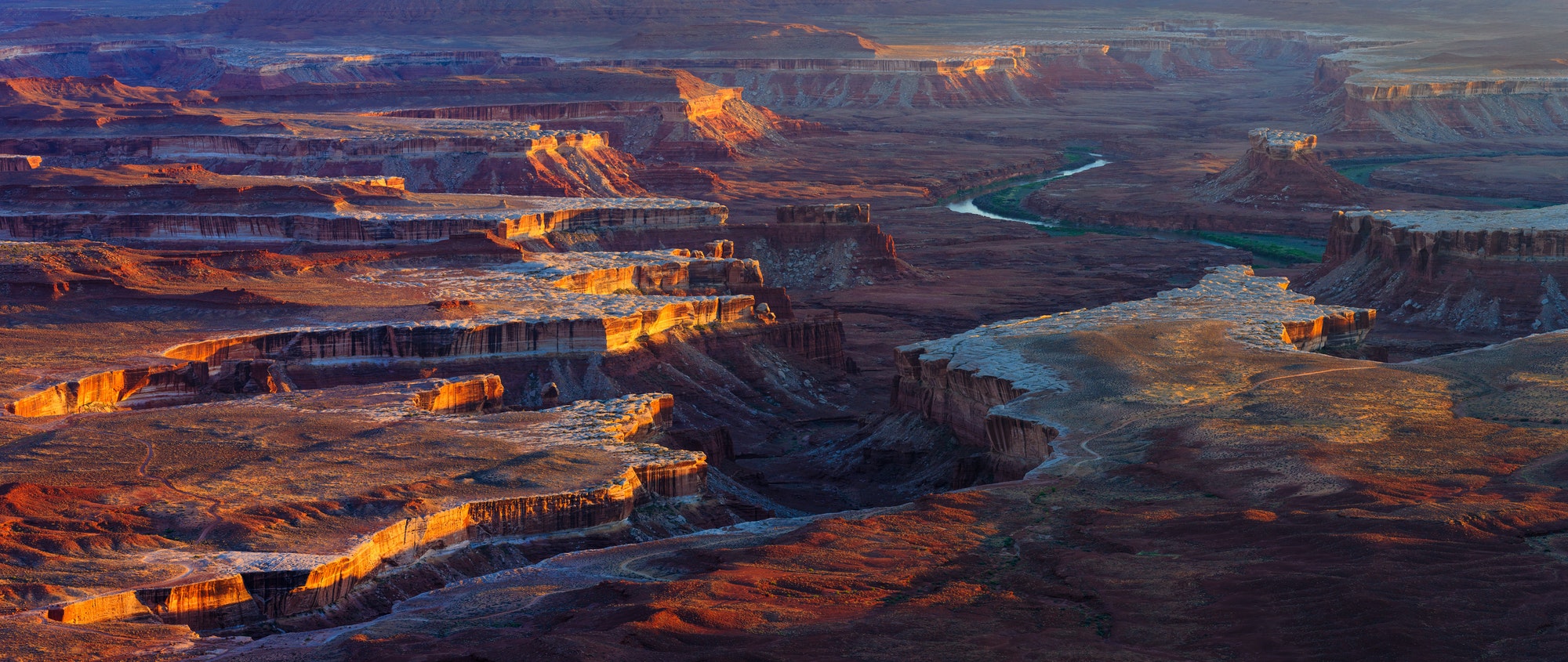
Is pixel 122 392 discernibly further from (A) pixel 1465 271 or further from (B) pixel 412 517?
(A) pixel 1465 271

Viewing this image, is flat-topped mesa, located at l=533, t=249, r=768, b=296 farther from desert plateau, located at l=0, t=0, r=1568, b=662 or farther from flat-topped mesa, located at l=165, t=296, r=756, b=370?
flat-topped mesa, located at l=165, t=296, r=756, b=370

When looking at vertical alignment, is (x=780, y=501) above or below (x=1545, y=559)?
below

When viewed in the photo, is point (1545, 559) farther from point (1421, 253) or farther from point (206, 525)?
point (1421, 253)

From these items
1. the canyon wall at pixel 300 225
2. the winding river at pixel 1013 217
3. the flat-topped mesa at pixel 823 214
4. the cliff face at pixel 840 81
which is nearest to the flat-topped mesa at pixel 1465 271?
the flat-topped mesa at pixel 823 214

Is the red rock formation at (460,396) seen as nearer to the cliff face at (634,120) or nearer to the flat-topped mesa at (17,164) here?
the flat-topped mesa at (17,164)

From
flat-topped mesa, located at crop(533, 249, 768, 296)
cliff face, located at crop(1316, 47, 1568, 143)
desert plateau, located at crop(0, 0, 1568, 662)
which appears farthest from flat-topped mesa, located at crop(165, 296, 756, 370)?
cliff face, located at crop(1316, 47, 1568, 143)

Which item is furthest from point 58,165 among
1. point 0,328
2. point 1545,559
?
point 1545,559

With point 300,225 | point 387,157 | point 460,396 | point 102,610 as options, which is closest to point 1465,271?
point 460,396
